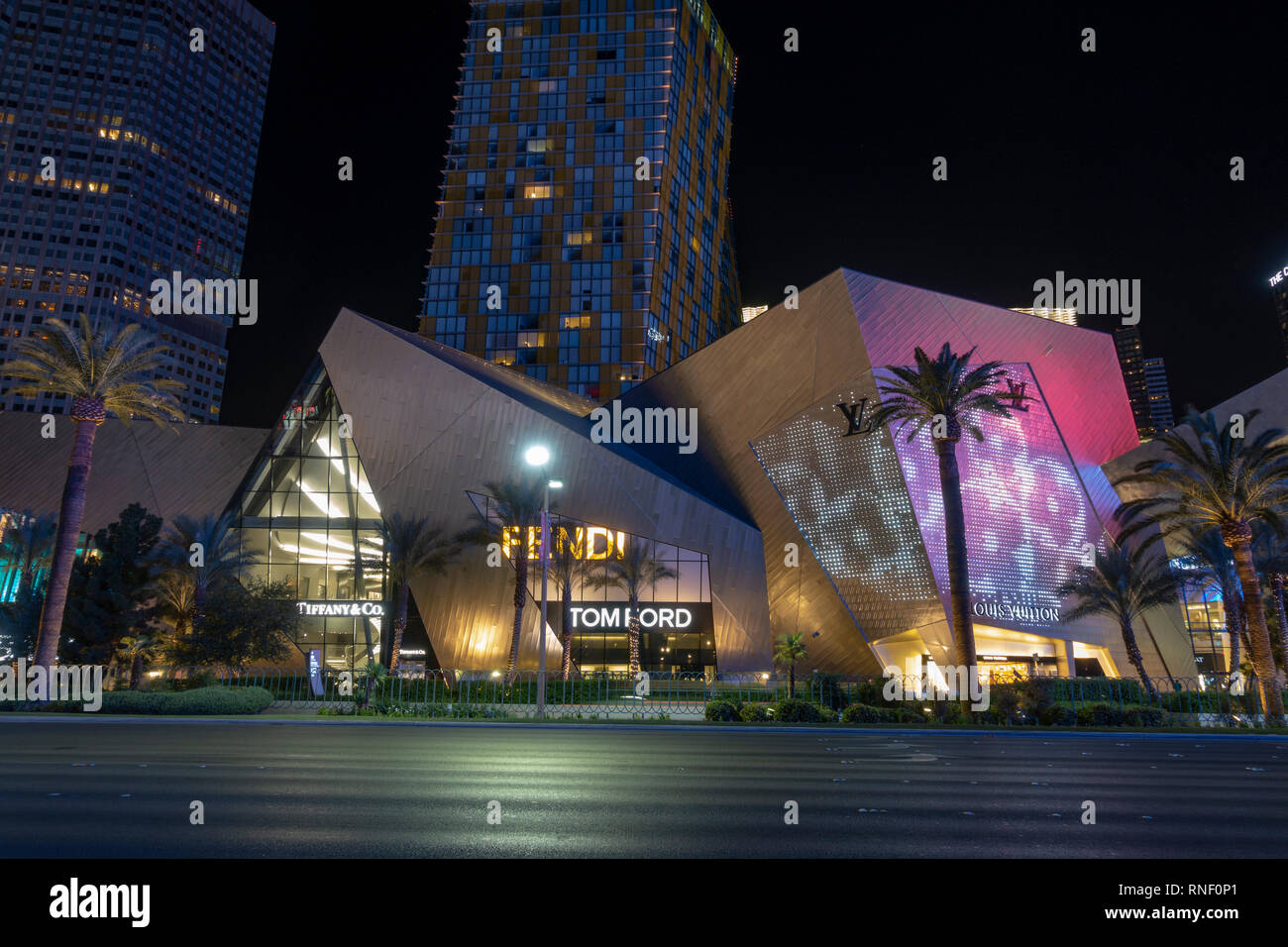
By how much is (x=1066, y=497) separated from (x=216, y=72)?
19490 cm

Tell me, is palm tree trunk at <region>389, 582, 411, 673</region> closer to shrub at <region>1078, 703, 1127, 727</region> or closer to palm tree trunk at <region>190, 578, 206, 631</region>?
palm tree trunk at <region>190, 578, 206, 631</region>

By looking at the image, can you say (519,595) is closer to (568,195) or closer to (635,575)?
(635,575)

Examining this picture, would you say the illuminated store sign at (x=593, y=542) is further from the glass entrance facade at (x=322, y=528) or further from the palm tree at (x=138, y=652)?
the palm tree at (x=138, y=652)

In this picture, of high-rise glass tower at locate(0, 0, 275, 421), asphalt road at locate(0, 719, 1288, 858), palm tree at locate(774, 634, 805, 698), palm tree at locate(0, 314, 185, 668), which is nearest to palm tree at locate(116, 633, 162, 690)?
palm tree at locate(0, 314, 185, 668)

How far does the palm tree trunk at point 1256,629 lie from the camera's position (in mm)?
26844

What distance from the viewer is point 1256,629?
29.8 metres

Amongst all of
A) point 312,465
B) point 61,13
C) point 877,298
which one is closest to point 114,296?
point 61,13

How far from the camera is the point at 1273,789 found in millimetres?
11656

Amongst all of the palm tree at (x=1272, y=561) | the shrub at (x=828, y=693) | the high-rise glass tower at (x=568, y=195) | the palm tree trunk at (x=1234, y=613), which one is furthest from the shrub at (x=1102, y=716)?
the high-rise glass tower at (x=568, y=195)

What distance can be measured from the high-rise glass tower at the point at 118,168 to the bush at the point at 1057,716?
485 ft

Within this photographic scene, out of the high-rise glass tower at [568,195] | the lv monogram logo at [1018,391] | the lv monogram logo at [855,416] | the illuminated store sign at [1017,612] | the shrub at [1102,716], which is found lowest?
the shrub at [1102,716]

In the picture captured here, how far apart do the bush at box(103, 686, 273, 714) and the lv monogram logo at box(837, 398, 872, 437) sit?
28.1 meters

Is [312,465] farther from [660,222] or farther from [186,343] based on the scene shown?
[186,343]

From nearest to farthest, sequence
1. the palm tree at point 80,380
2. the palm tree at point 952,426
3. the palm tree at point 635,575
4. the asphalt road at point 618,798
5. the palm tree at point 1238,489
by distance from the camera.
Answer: the asphalt road at point 618,798, the palm tree at point 952,426, the palm tree at point 1238,489, the palm tree at point 80,380, the palm tree at point 635,575
